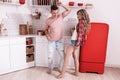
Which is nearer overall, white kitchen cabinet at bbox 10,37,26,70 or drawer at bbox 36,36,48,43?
white kitchen cabinet at bbox 10,37,26,70

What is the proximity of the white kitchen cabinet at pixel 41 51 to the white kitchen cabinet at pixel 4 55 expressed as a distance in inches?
28.5

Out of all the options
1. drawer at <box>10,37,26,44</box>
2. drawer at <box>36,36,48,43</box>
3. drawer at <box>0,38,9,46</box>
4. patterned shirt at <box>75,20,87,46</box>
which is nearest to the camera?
patterned shirt at <box>75,20,87,46</box>

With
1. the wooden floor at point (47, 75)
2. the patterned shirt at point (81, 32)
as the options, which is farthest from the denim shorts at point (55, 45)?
the wooden floor at point (47, 75)

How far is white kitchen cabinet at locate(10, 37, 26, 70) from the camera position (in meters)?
3.45

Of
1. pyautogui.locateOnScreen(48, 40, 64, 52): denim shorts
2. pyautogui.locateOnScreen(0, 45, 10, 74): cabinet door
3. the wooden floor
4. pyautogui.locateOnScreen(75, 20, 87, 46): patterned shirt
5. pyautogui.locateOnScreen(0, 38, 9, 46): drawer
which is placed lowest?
the wooden floor

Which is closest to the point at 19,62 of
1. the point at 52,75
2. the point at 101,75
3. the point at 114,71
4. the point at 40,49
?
the point at 40,49

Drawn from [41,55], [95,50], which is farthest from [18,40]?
[95,50]

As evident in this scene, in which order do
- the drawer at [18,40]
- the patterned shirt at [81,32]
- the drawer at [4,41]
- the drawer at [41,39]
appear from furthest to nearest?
the drawer at [41,39], the drawer at [18,40], the drawer at [4,41], the patterned shirt at [81,32]

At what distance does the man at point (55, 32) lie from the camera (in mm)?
3287

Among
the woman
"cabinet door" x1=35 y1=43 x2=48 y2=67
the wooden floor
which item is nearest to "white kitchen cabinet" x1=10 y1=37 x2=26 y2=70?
the wooden floor

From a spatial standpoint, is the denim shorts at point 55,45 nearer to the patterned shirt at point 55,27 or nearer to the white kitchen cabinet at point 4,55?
the patterned shirt at point 55,27

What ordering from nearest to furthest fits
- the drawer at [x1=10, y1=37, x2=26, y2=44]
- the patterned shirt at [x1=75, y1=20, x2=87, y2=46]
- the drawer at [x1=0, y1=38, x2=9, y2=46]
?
the patterned shirt at [x1=75, y1=20, x2=87, y2=46], the drawer at [x1=0, y1=38, x2=9, y2=46], the drawer at [x1=10, y1=37, x2=26, y2=44]

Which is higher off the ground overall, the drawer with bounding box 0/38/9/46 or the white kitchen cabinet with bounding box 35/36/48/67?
the drawer with bounding box 0/38/9/46

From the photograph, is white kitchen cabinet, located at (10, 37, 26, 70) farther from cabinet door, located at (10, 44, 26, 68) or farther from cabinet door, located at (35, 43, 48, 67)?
cabinet door, located at (35, 43, 48, 67)
